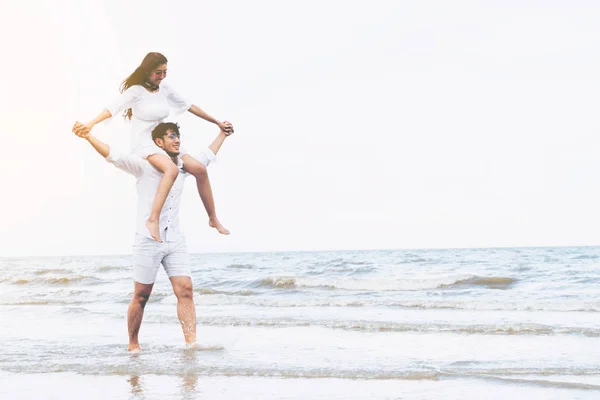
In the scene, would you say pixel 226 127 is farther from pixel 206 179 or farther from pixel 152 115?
pixel 152 115

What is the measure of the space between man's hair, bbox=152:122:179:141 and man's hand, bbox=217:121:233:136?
462 mm

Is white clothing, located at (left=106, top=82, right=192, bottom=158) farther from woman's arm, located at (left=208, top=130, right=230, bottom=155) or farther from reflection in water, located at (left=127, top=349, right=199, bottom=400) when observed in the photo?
reflection in water, located at (left=127, top=349, right=199, bottom=400)

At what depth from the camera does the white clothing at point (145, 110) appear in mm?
5660

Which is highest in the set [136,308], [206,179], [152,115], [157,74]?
[157,74]

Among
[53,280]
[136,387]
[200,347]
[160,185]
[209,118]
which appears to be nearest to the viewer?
[136,387]

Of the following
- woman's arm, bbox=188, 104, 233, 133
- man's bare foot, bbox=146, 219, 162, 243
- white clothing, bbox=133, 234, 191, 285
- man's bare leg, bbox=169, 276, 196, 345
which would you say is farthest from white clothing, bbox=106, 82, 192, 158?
man's bare leg, bbox=169, 276, 196, 345

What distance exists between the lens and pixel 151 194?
5.78m

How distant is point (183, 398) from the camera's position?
4.40 meters

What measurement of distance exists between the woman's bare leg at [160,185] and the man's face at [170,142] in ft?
0.23

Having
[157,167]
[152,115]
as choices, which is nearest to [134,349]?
[157,167]

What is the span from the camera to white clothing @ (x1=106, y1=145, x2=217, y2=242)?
5.69 meters

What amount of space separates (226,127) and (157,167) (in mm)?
746

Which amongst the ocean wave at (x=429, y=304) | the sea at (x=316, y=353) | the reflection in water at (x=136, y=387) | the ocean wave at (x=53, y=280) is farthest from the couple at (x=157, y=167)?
the ocean wave at (x=53, y=280)

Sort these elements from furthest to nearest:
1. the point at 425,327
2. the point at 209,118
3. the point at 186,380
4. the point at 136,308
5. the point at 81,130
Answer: the point at 425,327 → the point at 136,308 → the point at 209,118 → the point at 81,130 → the point at 186,380
